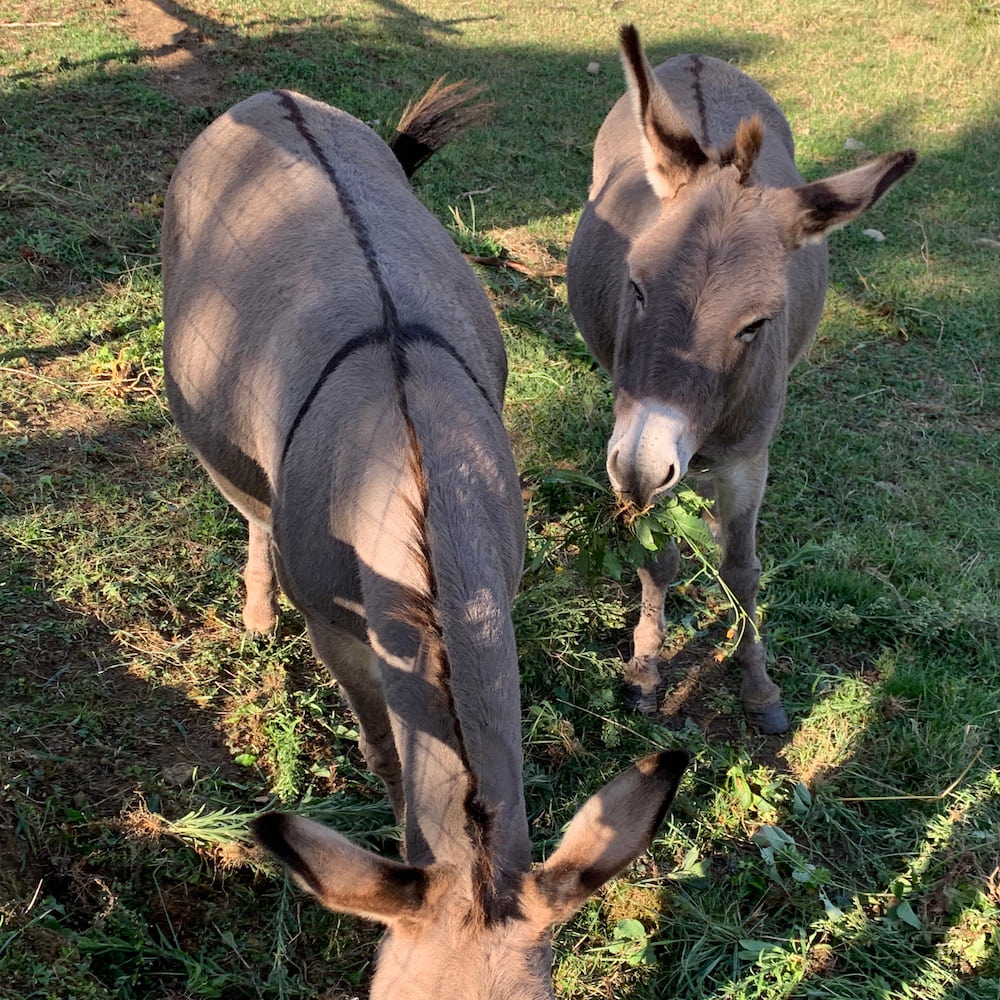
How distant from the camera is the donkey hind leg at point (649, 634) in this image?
3.91 meters

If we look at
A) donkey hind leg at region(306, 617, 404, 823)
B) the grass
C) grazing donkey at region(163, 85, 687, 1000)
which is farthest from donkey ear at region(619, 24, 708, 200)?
donkey hind leg at region(306, 617, 404, 823)

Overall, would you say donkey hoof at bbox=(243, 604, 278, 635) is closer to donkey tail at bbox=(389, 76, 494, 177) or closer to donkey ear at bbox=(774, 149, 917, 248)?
donkey tail at bbox=(389, 76, 494, 177)

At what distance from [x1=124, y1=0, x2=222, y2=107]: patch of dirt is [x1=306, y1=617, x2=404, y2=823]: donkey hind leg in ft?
20.0

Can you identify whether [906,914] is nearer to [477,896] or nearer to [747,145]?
[477,896]

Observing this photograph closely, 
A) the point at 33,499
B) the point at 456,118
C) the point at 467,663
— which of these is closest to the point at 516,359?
the point at 456,118

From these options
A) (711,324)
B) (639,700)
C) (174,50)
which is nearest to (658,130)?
(711,324)

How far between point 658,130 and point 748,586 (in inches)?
74.2

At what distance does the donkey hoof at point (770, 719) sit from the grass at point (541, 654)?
9 cm

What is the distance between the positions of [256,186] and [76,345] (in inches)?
86.1

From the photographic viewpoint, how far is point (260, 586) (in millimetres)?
3793

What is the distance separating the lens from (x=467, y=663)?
2.15m

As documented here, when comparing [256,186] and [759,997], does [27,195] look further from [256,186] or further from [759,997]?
[759,997]

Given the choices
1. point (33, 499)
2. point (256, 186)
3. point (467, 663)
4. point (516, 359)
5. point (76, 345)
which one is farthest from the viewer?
point (516, 359)

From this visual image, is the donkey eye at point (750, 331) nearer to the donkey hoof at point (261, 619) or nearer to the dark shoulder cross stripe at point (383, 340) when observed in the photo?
the dark shoulder cross stripe at point (383, 340)
